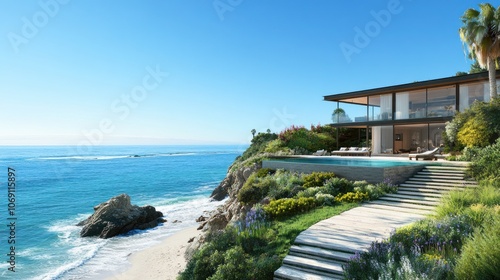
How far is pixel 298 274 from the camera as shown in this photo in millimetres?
6129

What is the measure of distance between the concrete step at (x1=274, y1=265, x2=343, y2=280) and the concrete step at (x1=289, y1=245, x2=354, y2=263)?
17.3 inches

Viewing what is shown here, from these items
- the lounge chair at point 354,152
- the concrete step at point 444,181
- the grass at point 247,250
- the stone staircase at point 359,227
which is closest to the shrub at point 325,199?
the stone staircase at point 359,227

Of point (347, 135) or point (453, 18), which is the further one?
point (347, 135)

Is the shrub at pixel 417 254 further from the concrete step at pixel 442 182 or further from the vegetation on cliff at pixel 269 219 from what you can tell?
the concrete step at pixel 442 182

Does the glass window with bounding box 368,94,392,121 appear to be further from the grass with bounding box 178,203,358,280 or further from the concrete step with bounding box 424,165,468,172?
the grass with bounding box 178,203,358,280

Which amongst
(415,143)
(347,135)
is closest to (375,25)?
(415,143)

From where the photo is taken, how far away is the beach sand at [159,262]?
13195 millimetres

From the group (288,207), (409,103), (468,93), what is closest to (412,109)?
(409,103)

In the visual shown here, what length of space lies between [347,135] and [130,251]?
24157 millimetres

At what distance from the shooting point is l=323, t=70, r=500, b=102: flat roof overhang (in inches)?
825

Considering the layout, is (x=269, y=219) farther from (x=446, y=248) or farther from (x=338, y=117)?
(x=338, y=117)

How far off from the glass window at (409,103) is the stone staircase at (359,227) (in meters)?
12.3

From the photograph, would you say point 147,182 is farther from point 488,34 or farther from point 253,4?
point 488,34

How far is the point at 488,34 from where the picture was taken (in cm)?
1909
